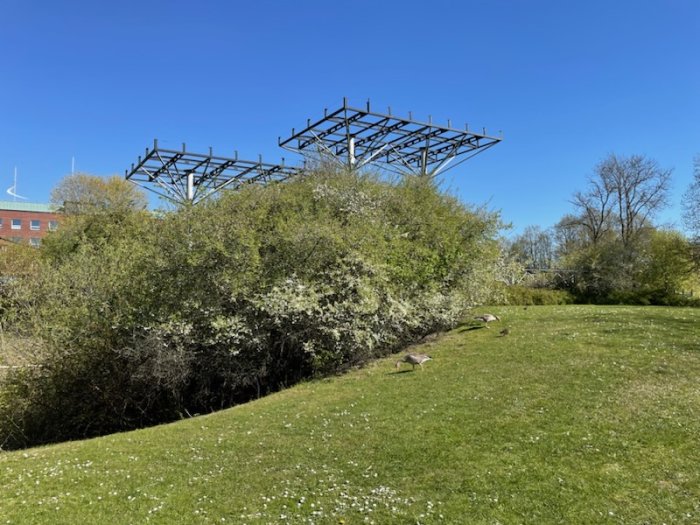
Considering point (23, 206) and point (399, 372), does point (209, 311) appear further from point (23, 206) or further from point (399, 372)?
point (23, 206)

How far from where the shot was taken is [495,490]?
576cm

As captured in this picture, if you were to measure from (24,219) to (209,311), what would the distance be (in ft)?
285

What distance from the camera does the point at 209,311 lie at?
12078 millimetres

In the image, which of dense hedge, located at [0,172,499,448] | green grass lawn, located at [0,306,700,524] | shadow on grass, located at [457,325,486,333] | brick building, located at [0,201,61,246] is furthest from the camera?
brick building, located at [0,201,61,246]

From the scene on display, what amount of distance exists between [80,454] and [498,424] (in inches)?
270

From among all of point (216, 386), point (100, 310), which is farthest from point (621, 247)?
point (100, 310)

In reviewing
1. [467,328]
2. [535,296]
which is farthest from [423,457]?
[535,296]

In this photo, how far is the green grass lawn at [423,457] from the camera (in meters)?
5.50

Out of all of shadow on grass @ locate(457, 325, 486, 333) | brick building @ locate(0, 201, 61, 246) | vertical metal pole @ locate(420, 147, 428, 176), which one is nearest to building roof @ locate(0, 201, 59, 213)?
brick building @ locate(0, 201, 61, 246)

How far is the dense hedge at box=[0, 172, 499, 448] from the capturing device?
12141 mm

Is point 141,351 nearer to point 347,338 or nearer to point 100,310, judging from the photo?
point 100,310

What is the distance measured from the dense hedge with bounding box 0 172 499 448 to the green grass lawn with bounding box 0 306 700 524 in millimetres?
2149

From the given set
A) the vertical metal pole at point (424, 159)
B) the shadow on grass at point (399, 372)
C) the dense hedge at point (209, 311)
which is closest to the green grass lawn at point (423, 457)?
the shadow on grass at point (399, 372)

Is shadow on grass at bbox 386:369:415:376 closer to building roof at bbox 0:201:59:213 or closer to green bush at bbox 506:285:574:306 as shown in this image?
green bush at bbox 506:285:574:306
